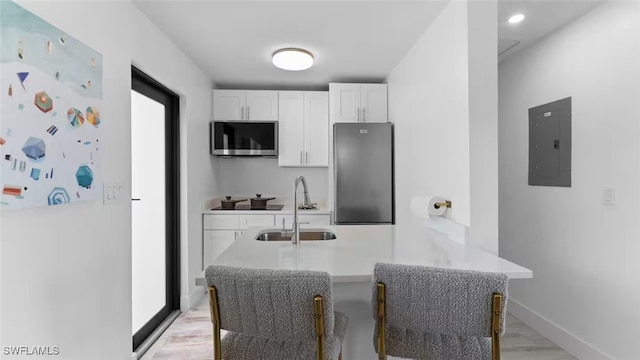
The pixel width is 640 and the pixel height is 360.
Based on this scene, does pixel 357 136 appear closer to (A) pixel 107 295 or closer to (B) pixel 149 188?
(B) pixel 149 188

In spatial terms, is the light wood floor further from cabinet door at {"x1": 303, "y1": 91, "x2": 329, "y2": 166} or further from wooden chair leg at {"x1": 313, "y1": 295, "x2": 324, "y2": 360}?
cabinet door at {"x1": 303, "y1": 91, "x2": 329, "y2": 166}

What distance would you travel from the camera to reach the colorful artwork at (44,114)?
122cm

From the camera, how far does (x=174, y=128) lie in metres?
3.02

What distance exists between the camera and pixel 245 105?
392cm

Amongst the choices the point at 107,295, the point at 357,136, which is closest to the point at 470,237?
the point at 357,136

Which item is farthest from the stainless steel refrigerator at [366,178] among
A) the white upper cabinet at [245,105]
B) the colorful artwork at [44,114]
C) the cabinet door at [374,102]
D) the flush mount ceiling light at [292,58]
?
the colorful artwork at [44,114]

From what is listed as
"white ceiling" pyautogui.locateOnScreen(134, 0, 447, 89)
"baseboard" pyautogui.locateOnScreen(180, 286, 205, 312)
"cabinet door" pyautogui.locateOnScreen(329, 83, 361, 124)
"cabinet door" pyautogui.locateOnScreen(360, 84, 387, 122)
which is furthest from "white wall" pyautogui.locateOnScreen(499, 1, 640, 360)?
"baseboard" pyautogui.locateOnScreen(180, 286, 205, 312)

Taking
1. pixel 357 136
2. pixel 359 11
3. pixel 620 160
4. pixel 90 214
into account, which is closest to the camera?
pixel 90 214

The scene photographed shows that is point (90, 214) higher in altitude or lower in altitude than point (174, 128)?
lower

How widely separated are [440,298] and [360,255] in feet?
1.85

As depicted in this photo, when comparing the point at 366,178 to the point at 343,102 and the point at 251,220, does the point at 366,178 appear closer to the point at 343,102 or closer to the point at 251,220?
the point at 343,102

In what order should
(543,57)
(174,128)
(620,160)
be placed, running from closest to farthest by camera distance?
(620,160) < (543,57) < (174,128)

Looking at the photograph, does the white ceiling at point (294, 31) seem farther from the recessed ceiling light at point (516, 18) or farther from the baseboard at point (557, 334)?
the baseboard at point (557, 334)

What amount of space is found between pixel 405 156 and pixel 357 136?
0.61 metres
